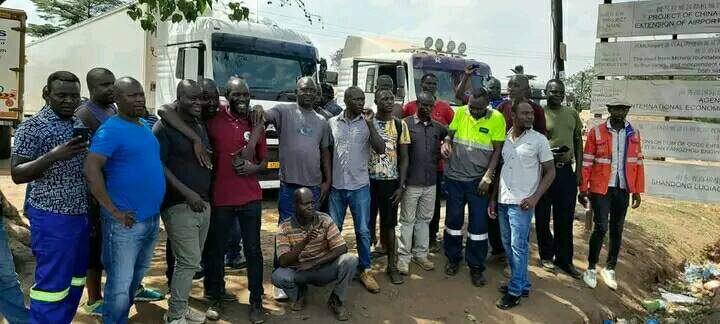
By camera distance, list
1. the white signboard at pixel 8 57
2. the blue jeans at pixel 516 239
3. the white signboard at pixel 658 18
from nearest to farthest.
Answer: the blue jeans at pixel 516 239, the white signboard at pixel 658 18, the white signboard at pixel 8 57

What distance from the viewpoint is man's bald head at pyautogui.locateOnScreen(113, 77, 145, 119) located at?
3.24 m

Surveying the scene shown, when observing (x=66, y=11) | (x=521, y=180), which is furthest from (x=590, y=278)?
(x=66, y=11)

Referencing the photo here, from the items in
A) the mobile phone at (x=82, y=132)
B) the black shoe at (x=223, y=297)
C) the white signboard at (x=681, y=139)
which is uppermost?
the white signboard at (x=681, y=139)

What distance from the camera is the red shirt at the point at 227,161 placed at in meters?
3.96

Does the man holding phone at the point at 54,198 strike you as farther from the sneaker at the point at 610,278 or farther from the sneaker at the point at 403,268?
the sneaker at the point at 610,278

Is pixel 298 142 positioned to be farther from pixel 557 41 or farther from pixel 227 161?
pixel 557 41

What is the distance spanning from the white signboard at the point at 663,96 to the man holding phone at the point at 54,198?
6.12 meters

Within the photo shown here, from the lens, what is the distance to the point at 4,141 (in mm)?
13125

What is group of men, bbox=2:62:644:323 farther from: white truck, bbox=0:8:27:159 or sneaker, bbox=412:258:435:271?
white truck, bbox=0:8:27:159

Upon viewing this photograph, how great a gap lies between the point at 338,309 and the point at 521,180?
1.86 meters

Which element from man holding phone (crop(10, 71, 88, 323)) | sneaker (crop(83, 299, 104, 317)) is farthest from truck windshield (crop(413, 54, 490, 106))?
man holding phone (crop(10, 71, 88, 323))

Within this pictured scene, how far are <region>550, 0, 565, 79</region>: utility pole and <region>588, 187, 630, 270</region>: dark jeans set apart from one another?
11.0ft

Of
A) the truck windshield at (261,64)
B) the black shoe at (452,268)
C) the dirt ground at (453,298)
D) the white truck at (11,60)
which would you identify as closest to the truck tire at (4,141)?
the white truck at (11,60)

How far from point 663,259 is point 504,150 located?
3.94m
